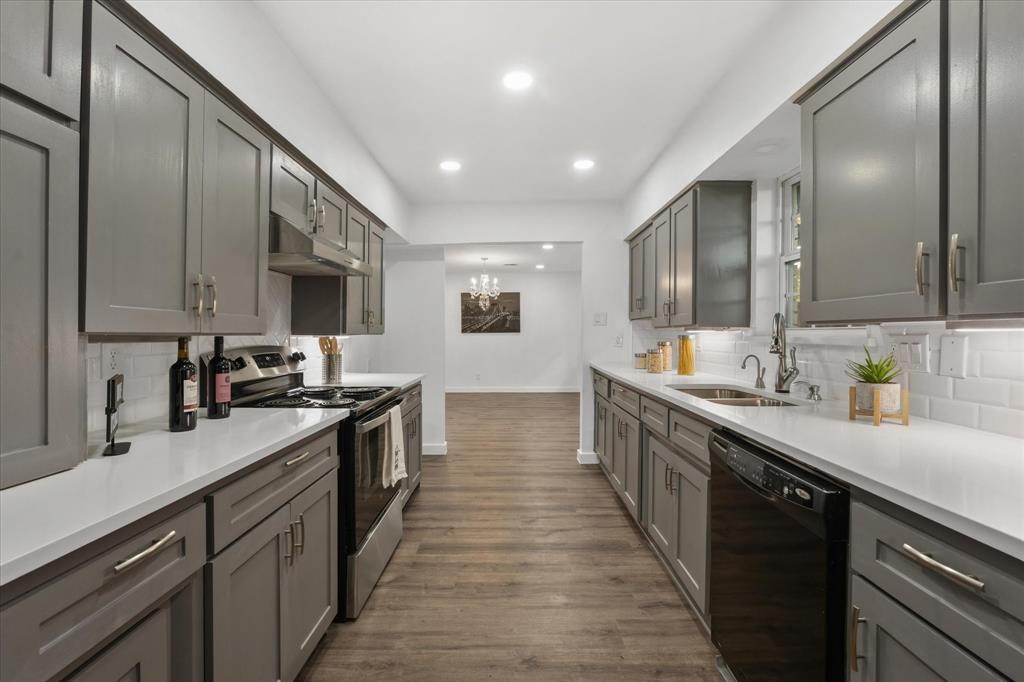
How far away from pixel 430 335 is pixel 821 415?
3811 mm

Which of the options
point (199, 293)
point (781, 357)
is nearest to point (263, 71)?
point (199, 293)

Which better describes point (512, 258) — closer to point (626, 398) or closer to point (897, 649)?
point (626, 398)

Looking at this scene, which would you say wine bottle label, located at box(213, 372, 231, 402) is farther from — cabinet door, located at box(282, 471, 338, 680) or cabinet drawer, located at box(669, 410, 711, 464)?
cabinet drawer, located at box(669, 410, 711, 464)

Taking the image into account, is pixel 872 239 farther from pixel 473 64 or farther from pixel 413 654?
pixel 413 654

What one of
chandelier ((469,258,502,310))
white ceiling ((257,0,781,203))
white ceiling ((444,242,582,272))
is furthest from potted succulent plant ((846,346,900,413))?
chandelier ((469,258,502,310))

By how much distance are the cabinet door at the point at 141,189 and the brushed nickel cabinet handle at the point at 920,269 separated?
2.17 m

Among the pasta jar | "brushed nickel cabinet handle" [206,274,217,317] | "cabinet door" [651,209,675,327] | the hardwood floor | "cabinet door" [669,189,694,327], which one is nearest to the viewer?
"brushed nickel cabinet handle" [206,274,217,317]

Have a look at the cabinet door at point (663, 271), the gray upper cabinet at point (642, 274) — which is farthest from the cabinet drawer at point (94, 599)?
the gray upper cabinet at point (642, 274)

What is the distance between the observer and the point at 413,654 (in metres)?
1.89

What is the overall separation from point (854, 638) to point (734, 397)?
1.85 metres

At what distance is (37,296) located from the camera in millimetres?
1043

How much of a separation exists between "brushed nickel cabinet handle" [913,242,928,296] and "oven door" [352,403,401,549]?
2.05 metres

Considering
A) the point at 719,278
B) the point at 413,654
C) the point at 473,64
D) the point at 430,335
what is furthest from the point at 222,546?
the point at 430,335

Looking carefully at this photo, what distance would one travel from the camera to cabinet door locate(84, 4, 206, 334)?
1.20 metres
